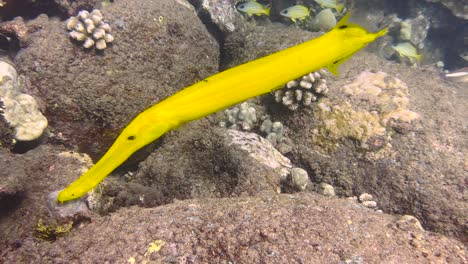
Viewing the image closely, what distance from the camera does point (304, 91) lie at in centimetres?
498

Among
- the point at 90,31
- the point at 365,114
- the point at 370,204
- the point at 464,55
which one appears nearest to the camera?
the point at 90,31

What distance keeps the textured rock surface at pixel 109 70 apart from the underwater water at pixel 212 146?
0.02 meters

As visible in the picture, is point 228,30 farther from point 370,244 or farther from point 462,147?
point 370,244

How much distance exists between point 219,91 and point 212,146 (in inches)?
83.8

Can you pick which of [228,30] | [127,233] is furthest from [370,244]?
[228,30]

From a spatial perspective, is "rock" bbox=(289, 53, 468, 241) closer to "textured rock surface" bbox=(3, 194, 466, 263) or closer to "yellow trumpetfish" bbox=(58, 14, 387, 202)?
"textured rock surface" bbox=(3, 194, 466, 263)

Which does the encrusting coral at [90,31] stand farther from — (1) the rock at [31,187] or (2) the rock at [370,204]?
(2) the rock at [370,204]

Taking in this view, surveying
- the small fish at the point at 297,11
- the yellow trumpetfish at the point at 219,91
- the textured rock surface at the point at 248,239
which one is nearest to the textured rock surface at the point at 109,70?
the textured rock surface at the point at 248,239

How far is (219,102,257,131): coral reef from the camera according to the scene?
5418mm

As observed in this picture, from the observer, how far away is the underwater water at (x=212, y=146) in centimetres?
244

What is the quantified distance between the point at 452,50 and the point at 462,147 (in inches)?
388

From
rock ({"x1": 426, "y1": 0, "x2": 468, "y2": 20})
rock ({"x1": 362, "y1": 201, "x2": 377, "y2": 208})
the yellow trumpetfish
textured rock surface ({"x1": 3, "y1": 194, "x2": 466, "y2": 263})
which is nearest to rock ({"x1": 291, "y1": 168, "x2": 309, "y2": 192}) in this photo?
rock ({"x1": 362, "y1": 201, "x2": 377, "y2": 208})

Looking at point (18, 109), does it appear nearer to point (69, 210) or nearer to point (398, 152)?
point (69, 210)

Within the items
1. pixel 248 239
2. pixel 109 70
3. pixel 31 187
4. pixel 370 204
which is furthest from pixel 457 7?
pixel 31 187
